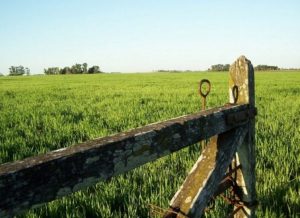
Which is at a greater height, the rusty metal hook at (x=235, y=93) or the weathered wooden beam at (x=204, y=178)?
the rusty metal hook at (x=235, y=93)

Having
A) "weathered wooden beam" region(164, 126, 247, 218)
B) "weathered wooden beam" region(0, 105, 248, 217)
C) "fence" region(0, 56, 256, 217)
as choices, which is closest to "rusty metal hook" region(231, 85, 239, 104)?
"fence" region(0, 56, 256, 217)

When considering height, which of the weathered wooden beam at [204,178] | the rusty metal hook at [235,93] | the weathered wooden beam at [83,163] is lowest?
the weathered wooden beam at [204,178]

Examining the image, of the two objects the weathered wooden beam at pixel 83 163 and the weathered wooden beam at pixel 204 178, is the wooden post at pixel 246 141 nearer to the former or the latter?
the weathered wooden beam at pixel 204 178

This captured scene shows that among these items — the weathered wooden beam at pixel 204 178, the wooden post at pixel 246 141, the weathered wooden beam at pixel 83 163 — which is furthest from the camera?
the wooden post at pixel 246 141

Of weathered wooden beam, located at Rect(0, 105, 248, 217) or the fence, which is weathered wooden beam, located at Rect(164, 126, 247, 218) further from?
weathered wooden beam, located at Rect(0, 105, 248, 217)

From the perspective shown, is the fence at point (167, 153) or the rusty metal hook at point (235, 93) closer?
the fence at point (167, 153)

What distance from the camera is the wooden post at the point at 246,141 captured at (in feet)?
6.97

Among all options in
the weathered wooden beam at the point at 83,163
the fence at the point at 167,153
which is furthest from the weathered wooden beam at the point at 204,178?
the weathered wooden beam at the point at 83,163

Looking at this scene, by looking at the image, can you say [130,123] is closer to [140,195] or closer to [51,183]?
[140,195]

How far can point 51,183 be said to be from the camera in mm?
1045

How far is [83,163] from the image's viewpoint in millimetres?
1127

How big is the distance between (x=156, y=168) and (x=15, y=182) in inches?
129

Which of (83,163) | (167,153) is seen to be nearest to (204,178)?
(167,153)

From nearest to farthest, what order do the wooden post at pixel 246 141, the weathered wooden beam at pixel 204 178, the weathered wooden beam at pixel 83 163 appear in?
1. the weathered wooden beam at pixel 83 163
2. the weathered wooden beam at pixel 204 178
3. the wooden post at pixel 246 141
